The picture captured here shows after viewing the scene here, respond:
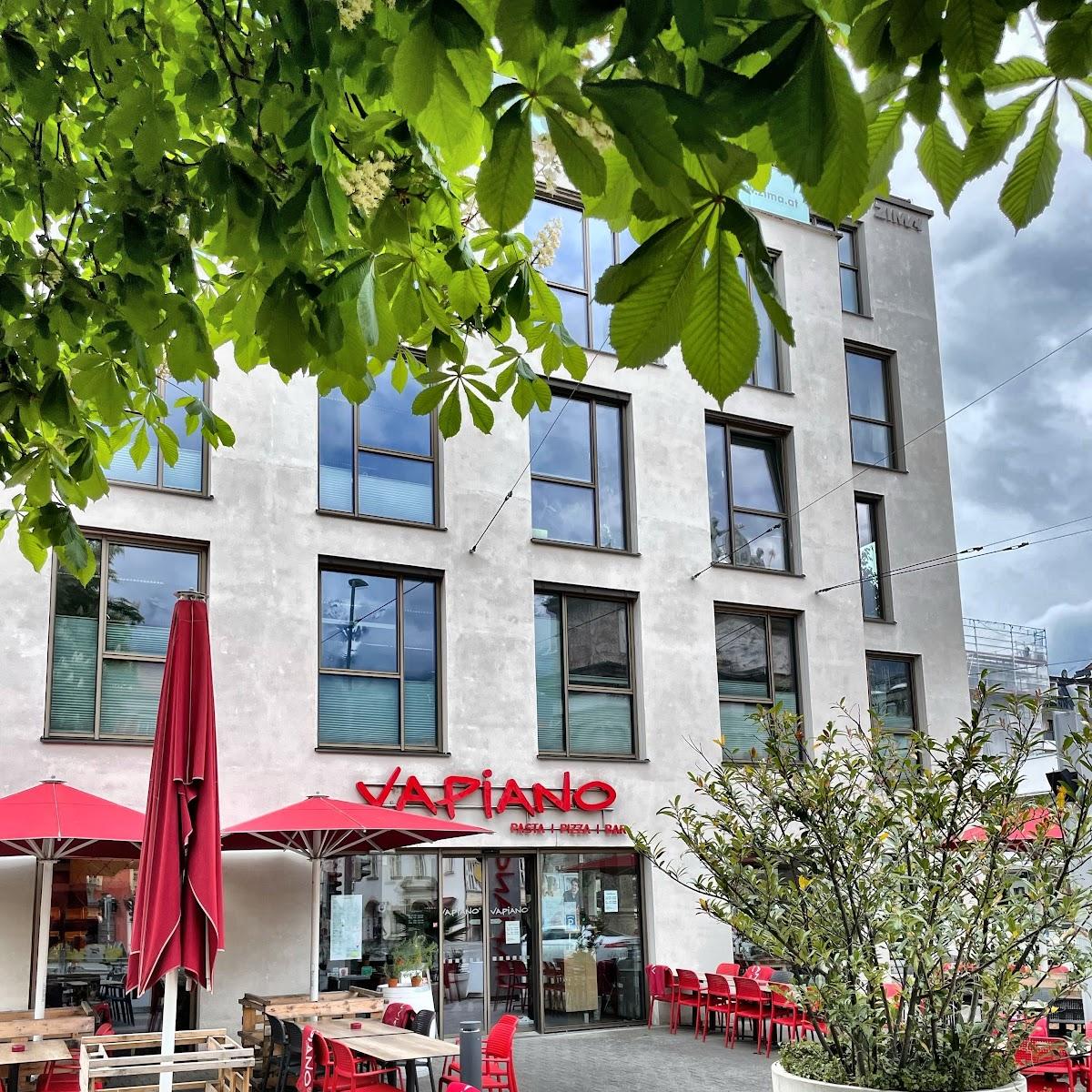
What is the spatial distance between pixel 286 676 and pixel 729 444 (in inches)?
327

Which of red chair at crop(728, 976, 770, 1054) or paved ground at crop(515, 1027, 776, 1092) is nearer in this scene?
paved ground at crop(515, 1027, 776, 1092)

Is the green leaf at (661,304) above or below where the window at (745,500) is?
below

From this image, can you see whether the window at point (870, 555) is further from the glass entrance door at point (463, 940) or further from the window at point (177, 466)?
the window at point (177, 466)

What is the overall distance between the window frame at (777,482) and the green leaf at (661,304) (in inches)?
661

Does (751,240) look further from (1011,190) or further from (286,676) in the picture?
(286,676)

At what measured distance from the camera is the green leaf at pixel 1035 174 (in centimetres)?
219

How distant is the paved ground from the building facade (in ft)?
3.08

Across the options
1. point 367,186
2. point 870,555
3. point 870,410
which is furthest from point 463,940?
point 367,186

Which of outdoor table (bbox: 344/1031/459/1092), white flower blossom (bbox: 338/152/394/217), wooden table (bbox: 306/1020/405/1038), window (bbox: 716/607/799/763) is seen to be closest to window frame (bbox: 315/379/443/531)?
window (bbox: 716/607/799/763)

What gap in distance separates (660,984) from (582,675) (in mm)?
4184

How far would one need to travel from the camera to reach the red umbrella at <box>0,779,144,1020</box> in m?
11.0

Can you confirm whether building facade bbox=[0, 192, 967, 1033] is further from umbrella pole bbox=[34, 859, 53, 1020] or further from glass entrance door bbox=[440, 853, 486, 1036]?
umbrella pole bbox=[34, 859, 53, 1020]

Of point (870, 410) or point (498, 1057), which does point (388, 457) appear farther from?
point (870, 410)

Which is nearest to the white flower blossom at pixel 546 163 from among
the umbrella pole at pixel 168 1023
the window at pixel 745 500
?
the umbrella pole at pixel 168 1023
